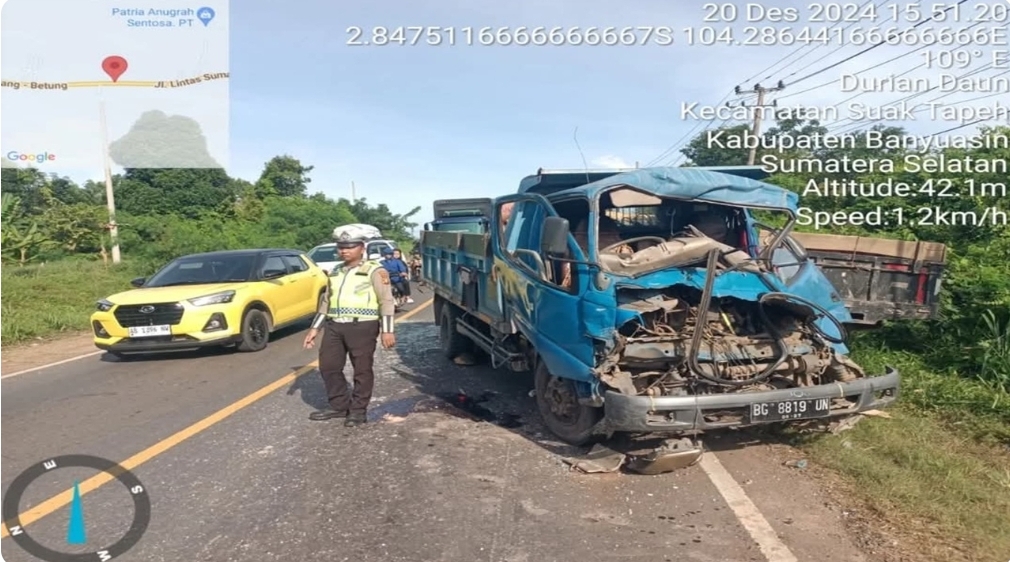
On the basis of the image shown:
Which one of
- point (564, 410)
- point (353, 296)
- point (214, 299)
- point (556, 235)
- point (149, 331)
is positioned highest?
point (556, 235)

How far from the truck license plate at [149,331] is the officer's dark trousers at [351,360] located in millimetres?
3832

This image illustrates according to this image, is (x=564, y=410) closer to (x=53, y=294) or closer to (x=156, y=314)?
(x=156, y=314)

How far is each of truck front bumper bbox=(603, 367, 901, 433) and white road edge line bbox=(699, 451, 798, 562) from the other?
39 cm

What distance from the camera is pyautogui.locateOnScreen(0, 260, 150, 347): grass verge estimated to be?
1300 centimetres

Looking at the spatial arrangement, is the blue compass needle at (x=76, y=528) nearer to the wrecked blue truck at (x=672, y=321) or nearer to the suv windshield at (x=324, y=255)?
the wrecked blue truck at (x=672, y=321)

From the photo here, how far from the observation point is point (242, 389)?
7.36 metres

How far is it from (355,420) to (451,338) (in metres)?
2.99

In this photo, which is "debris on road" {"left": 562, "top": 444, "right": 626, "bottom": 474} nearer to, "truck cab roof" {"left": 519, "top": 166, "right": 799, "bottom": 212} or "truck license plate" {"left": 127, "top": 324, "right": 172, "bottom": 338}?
"truck cab roof" {"left": 519, "top": 166, "right": 799, "bottom": 212}

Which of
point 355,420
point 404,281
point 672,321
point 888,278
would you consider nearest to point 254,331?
point 355,420

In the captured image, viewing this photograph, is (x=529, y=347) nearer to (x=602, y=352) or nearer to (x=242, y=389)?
(x=602, y=352)

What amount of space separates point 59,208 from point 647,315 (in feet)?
95.3

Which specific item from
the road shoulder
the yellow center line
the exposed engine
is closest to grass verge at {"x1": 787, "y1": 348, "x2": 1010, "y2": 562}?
the exposed engine

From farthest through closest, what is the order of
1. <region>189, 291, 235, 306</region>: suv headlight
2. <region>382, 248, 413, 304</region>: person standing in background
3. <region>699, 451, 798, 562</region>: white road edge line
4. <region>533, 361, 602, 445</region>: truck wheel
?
1. <region>382, 248, 413, 304</region>: person standing in background
2. <region>189, 291, 235, 306</region>: suv headlight
3. <region>533, 361, 602, 445</region>: truck wheel
4. <region>699, 451, 798, 562</region>: white road edge line

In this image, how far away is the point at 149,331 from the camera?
8.84m
